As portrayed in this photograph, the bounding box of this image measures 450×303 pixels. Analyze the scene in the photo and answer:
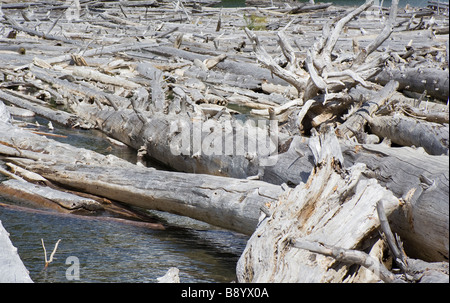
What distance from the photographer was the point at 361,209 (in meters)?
3.77

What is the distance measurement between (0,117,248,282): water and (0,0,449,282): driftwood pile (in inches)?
12.7

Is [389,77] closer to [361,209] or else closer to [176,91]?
[176,91]

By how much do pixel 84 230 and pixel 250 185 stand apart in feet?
6.23

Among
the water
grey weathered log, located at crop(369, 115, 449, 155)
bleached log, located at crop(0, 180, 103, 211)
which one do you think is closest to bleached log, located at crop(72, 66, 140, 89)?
bleached log, located at crop(0, 180, 103, 211)

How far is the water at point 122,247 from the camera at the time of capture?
468cm

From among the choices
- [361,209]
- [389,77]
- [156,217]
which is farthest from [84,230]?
[389,77]

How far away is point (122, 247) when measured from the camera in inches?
206

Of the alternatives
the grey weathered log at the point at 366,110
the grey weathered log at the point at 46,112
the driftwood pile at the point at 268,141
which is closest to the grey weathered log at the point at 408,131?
the driftwood pile at the point at 268,141

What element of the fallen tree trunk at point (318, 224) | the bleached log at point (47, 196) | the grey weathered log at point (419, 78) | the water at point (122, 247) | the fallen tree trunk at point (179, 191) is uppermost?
the grey weathered log at point (419, 78)

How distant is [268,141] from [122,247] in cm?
219

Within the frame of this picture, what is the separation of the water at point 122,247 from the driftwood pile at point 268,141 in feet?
1.05

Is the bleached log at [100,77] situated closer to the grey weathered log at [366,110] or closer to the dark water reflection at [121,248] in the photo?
the grey weathered log at [366,110]

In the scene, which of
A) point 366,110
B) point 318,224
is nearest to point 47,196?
point 318,224

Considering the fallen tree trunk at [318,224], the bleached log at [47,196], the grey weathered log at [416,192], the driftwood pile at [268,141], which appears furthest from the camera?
the bleached log at [47,196]
